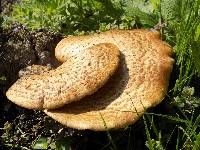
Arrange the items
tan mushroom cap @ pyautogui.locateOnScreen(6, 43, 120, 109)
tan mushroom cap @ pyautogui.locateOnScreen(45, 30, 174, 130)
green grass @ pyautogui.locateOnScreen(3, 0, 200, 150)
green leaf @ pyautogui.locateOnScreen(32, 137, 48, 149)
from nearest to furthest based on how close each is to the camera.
A: 1. tan mushroom cap @ pyautogui.locateOnScreen(45, 30, 174, 130)
2. tan mushroom cap @ pyautogui.locateOnScreen(6, 43, 120, 109)
3. green grass @ pyautogui.locateOnScreen(3, 0, 200, 150)
4. green leaf @ pyautogui.locateOnScreen(32, 137, 48, 149)

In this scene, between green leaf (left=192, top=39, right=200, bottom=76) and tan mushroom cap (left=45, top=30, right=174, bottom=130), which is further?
green leaf (left=192, top=39, right=200, bottom=76)

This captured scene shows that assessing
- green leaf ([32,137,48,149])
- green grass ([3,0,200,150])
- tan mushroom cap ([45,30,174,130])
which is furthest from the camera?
green leaf ([32,137,48,149])

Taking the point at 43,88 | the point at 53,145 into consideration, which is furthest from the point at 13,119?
the point at 43,88

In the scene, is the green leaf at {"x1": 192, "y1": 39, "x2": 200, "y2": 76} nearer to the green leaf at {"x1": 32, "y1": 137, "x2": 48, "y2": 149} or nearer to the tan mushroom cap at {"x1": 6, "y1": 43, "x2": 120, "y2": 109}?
the tan mushroom cap at {"x1": 6, "y1": 43, "x2": 120, "y2": 109}

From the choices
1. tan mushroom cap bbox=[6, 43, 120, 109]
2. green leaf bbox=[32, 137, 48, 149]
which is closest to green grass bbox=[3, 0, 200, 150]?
green leaf bbox=[32, 137, 48, 149]

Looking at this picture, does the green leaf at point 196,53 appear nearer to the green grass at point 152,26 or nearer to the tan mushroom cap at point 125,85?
the green grass at point 152,26

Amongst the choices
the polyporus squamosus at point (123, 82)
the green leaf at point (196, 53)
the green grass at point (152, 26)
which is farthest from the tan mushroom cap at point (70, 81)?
the green leaf at point (196, 53)

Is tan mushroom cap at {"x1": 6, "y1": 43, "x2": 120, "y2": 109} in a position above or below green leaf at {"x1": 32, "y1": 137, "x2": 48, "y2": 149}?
above
